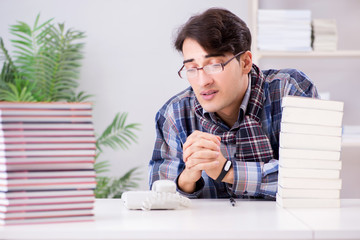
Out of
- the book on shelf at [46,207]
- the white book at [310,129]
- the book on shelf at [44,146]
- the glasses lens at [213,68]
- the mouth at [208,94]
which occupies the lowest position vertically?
the book on shelf at [46,207]

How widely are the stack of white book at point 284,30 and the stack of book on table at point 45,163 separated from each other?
218 centimetres

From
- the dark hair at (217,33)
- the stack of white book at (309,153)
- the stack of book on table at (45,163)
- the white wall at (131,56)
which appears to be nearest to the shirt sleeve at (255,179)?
the stack of white book at (309,153)

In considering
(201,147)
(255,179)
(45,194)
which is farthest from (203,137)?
(45,194)

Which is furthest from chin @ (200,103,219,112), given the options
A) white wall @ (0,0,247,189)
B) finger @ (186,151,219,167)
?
white wall @ (0,0,247,189)

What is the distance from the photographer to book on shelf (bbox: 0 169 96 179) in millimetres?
1083

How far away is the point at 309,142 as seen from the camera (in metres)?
1.38

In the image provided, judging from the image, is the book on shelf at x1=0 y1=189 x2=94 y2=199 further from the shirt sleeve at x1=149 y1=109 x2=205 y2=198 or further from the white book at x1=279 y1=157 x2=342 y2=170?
the shirt sleeve at x1=149 y1=109 x2=205 y2=198

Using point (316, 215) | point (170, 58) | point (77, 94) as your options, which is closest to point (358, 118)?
point (170, 58)

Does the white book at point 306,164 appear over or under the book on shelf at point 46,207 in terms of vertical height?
over

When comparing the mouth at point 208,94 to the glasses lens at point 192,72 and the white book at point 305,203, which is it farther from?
the white book at point 305,203

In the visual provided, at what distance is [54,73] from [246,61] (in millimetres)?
1686

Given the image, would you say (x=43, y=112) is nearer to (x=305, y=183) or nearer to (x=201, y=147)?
(x=201, y=147)

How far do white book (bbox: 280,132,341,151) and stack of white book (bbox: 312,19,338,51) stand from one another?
6.12ft

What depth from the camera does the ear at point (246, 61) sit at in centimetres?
203
